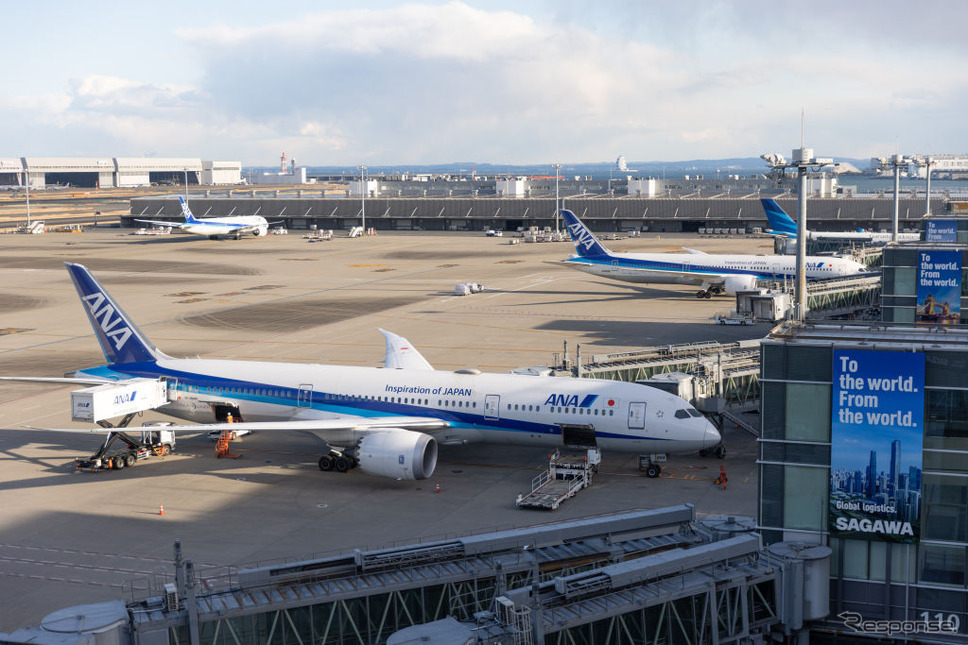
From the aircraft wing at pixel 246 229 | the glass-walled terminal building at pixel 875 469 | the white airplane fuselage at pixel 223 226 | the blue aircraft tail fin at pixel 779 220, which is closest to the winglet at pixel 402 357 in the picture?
the glass-walled terminal building at pixel 875 469

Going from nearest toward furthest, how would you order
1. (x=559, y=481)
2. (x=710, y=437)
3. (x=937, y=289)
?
1. (x=559, y=481)
2. (x=710, y=437)
3. (x=937, y=289)

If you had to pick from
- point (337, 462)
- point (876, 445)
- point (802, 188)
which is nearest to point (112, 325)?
point (337, 462)

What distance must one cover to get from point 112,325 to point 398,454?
1758 centimetres

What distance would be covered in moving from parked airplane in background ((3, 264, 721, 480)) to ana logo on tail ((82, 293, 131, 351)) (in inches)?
1.9

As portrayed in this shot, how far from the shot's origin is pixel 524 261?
136 metres

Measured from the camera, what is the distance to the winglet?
51812 millimetres

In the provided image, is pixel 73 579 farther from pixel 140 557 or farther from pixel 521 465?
pixel 521 465

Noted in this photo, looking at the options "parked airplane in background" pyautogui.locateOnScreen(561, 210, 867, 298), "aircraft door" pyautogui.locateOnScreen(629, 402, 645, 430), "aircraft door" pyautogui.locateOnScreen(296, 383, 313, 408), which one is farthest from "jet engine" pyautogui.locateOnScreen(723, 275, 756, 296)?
"aircraft door" pyautogui.locateOnScreen(296, 383, 313, 408)

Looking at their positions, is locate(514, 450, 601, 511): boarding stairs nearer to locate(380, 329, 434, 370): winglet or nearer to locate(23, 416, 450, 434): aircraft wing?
locate(23, 416, 450, 434): aircraft wing

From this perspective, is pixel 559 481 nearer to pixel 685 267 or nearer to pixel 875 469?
pixel 875 469

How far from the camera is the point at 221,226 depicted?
172 meters

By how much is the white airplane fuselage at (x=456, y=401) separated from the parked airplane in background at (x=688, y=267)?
179ft

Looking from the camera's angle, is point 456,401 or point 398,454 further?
point 456,401

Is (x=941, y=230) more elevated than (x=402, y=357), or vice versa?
(x=941, y=230)
